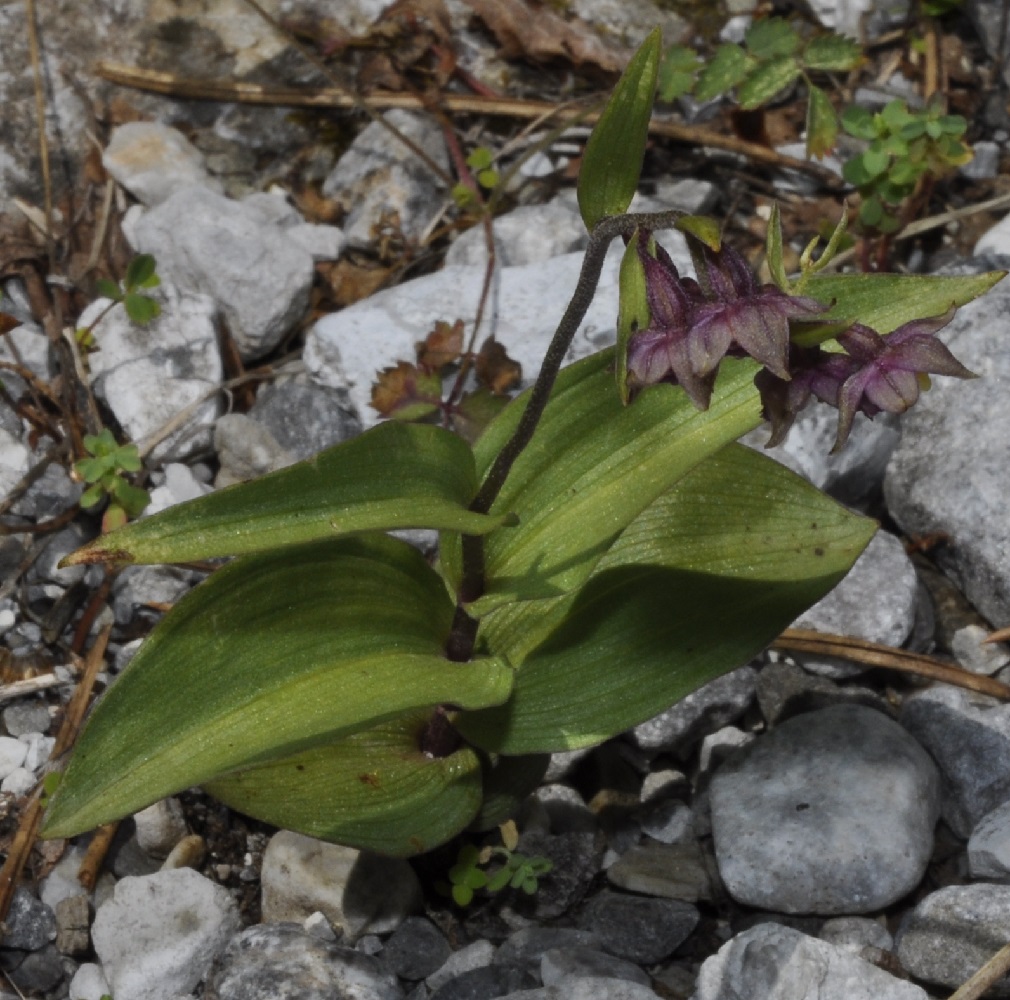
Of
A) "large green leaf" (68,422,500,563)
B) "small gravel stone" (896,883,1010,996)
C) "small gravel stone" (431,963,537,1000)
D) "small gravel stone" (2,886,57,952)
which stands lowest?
"small gravel stone" (431,963,537,1000)

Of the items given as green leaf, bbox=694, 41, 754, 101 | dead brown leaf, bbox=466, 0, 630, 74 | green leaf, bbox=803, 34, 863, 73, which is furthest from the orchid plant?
dead brown leaf, bbox=466, 0, 630, 74

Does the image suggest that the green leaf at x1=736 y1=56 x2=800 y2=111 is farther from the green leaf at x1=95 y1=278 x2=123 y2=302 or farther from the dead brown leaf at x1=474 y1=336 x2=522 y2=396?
the green leaf at x1=95 y1=278 x2=123 y2=302

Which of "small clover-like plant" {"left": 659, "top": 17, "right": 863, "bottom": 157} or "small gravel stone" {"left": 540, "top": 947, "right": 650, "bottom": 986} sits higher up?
"small clover-like plant" {"left": 659, "top": 17, "right": 863, "bottom": 157}

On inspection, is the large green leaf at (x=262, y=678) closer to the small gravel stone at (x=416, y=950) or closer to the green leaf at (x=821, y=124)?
the small gravel stone at (x=416, y=950)

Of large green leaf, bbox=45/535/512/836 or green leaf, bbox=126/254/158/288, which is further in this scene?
green leaf, bbox=126/254/158/288

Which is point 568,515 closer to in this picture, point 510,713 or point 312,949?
point 510,713

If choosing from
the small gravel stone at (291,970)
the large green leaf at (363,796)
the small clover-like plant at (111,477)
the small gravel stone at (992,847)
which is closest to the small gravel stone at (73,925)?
the small gravel stone at (291,970)

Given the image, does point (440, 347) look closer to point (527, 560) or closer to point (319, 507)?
point (527, 560)
